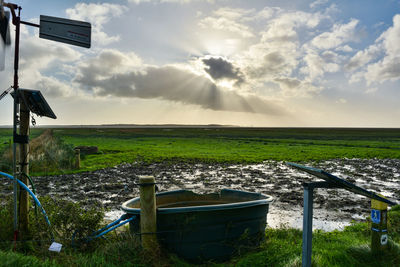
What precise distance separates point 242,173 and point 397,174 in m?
9.63

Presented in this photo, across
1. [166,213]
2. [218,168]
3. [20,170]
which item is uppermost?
[20,170]

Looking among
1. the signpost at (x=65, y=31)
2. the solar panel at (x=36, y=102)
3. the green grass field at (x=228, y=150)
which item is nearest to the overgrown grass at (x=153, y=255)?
the solar panel at (x=36, y=102)

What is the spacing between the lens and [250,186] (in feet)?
44.8

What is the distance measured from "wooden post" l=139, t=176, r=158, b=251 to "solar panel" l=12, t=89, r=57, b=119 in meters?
2.04

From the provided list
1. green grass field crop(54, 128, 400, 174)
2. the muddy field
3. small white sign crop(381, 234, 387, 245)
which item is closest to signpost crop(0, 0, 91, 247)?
the muddy field

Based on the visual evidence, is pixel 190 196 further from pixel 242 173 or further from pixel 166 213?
pixel 242 173

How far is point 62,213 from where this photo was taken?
5402 mm

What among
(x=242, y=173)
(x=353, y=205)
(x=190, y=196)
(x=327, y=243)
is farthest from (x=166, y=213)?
(x=242, y=173)

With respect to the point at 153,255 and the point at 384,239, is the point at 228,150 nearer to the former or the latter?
the point at 384,239

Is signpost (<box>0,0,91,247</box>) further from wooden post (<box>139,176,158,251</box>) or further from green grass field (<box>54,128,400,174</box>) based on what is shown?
green grass field (<box>54,128,400,174</box>)

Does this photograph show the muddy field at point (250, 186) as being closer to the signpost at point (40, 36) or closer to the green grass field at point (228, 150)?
the signpost at point (40, 36)

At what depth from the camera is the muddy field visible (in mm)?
8953

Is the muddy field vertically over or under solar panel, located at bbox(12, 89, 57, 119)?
under

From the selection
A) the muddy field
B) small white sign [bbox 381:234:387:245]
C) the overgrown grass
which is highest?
small white sign [bbox 381:234:387:245]
